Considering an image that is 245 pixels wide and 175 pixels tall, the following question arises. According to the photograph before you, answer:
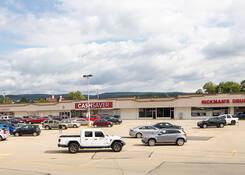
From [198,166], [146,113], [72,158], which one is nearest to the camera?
[198,166]

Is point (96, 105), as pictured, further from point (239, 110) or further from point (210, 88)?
point (210, 88)

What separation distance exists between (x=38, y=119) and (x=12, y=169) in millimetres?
54104

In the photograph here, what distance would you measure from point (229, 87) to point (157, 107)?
82.0 meters

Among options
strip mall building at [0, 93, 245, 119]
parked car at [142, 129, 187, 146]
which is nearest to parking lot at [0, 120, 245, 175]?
parked car at [142, 129, 187, 146]

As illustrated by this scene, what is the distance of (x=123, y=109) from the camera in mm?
78188

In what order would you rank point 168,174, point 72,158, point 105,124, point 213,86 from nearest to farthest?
point 168,174 → point 72,158 → point 105,124 → point 213,86

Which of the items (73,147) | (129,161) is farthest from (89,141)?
(129,161)

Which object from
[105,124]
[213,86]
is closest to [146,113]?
[105,124]

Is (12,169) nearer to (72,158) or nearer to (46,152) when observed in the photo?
(72,158)

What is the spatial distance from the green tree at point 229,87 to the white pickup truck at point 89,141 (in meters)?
127

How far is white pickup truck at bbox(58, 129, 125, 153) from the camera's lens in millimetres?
22781

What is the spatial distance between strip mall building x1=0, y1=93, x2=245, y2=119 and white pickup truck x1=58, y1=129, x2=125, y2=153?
49646 mm

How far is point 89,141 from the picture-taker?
2294 centimetres

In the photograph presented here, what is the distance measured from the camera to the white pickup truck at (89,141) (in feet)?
74.7
